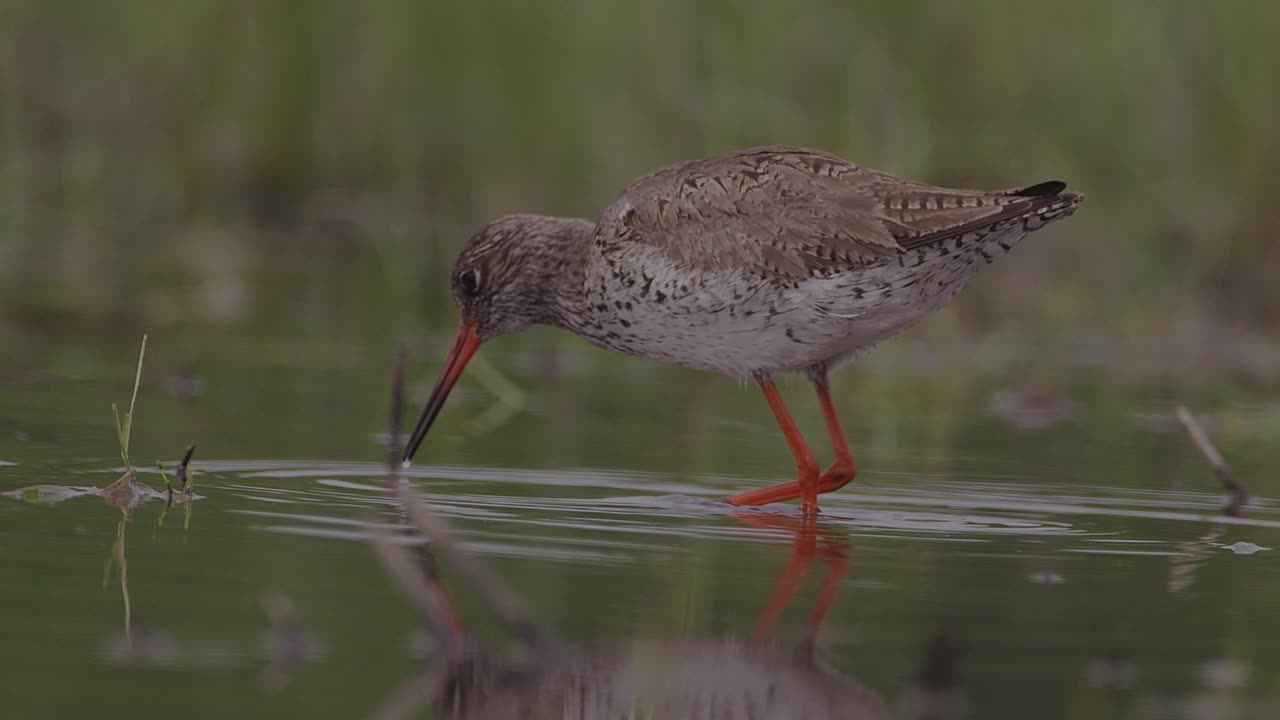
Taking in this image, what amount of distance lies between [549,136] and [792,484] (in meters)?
8.03

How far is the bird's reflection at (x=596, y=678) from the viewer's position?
3.98m

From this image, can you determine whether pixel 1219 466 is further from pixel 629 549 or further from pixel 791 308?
pixel 629 549

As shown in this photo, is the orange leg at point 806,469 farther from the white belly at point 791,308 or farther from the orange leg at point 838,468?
the white belly at point 791,308

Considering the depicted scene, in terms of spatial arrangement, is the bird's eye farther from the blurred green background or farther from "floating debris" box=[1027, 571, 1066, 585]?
"floating debris" box=[1027, 571, 1066, 585]

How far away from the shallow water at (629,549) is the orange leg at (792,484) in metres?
0.09

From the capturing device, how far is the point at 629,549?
5.78 meters

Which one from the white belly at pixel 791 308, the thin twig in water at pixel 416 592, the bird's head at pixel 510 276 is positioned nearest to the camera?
the thin twig in water at pixel 416 592

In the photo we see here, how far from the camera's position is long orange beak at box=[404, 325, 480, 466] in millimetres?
7555

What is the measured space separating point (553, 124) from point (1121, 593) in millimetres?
10096

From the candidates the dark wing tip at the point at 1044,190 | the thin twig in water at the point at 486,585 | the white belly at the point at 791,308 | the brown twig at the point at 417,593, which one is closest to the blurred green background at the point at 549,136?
the white belly at the point at 791,308

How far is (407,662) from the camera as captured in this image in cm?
429

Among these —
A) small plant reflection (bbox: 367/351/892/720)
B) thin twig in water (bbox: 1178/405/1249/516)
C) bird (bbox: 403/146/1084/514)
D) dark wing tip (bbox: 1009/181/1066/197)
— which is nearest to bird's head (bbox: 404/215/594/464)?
bird (bbox: 403/146/1084/514)

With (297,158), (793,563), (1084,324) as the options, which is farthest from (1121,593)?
(297,158)

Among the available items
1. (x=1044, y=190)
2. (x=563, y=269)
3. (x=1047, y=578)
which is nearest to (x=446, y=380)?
(x=563, y=269)
